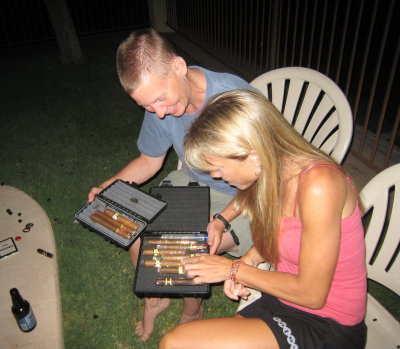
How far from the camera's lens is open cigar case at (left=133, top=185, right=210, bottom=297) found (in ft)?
6.06

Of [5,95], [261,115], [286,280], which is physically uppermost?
[261,115]

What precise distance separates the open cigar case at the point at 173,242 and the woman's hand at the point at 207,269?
0.17 feet

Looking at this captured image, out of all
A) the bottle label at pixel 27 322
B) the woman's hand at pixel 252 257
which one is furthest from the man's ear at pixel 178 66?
the bottle label at pixel 27 322

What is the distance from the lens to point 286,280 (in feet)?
5.65

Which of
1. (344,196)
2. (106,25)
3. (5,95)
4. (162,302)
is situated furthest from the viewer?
(106,25)

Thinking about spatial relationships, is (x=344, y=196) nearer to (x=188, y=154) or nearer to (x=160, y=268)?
(x=188, y=154)

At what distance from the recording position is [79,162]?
4.87 m

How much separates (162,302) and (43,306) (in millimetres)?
1169

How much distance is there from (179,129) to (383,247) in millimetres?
1507

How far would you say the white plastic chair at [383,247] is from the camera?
180 centimetres

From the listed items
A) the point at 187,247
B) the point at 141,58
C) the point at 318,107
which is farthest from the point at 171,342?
the point at 318,107

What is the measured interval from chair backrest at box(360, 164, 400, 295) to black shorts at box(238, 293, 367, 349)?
342mm

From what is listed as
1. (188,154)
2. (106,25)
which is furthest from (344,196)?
(106,25)

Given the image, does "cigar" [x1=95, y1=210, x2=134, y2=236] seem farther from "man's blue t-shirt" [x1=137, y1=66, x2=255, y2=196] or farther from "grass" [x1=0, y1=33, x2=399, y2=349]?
"grass" [x1=0, y1=33, x2=399, y2=349]
